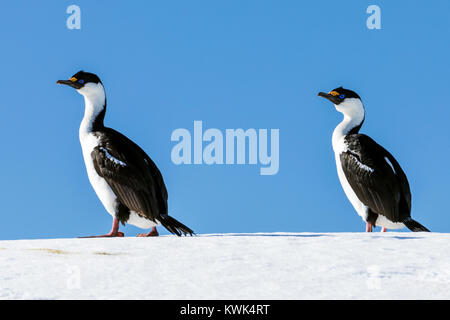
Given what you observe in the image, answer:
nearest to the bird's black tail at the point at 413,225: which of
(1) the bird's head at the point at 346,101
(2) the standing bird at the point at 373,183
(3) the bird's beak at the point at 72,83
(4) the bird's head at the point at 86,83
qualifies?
(2) the standing bird at the point at 373,183

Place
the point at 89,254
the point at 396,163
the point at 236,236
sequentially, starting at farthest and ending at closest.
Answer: the point at 396,163 → the point at 236,236 → the point at 89,254

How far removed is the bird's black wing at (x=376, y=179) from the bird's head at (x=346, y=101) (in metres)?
0.69

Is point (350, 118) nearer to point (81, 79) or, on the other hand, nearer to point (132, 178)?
point (132, 178)

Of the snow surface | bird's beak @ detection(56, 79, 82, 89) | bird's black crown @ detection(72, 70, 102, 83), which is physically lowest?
the snow surface

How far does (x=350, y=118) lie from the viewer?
11.0 m

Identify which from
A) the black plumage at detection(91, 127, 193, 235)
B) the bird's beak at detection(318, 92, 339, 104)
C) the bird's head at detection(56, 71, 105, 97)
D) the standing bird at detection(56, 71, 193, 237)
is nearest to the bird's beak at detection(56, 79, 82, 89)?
the bird's head at detection(56, 71, 105, 97)

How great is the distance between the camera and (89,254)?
6.99 meters

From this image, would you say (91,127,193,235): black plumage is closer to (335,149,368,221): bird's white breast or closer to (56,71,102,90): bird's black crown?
(56,71,102,90): bird's black crown

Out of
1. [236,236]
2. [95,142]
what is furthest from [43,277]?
[95,142]

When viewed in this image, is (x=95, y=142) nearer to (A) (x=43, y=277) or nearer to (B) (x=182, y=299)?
(A) (x=43, y=277)

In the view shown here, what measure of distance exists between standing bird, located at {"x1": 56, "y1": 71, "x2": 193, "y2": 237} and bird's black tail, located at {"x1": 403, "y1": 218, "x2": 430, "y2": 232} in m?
3.44

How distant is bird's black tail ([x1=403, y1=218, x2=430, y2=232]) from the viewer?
10.0 meters

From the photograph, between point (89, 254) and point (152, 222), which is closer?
point (89, 254)
